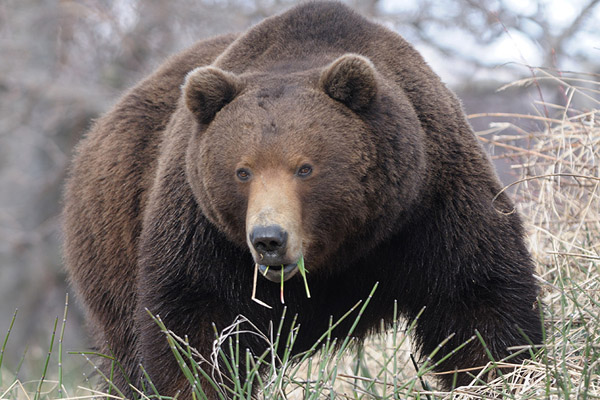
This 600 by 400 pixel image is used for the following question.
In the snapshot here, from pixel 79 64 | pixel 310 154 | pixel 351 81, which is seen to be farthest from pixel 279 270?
pixel 79 64

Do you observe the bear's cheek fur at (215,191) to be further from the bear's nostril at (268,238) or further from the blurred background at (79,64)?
the blurred background at (79,64)

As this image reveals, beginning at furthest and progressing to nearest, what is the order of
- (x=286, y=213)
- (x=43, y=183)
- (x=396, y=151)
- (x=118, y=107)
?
(x=43, y=183) → (x=118, y=107) → (x=396, y=151) → (x=286, y=213)

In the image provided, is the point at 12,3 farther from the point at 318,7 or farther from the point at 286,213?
the point at 286,213

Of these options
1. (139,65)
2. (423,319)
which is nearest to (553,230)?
(423,319)

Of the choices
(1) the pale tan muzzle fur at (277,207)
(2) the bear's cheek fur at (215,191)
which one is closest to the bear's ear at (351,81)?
(1) the pale tan muzzle fur at (277,207)

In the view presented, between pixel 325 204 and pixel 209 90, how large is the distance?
83 cm

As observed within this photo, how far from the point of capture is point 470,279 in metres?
4.56

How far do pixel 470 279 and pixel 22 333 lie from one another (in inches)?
522

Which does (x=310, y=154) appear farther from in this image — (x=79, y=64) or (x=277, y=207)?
(x=79, y=64)

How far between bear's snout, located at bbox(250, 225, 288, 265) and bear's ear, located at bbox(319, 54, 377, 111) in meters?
0.89

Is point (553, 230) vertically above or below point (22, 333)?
above

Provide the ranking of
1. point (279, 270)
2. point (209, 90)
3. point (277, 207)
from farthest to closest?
point (209, 90) < point (279, 270) < point (277, 207)

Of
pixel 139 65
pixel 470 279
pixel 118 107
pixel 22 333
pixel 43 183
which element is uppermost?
pixel 118 107

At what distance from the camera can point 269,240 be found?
3695mm
